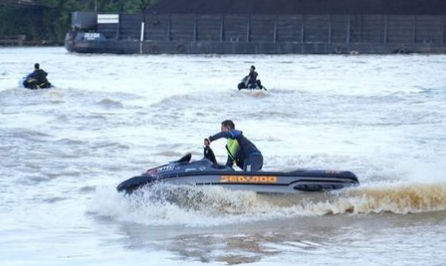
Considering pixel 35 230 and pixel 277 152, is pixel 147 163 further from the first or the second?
pixel 35 230

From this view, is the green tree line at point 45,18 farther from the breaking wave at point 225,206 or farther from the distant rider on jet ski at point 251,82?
the breaking wave at point 225,206

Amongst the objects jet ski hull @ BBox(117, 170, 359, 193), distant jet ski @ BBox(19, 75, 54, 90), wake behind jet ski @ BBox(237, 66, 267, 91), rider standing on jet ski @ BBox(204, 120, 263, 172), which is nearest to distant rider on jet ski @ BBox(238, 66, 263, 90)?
wake behind jet ski @ BBox(237, 66, 267, 91)

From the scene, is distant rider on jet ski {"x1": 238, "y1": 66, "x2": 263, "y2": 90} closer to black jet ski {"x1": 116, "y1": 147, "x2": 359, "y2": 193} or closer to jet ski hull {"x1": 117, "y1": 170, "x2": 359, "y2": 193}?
black jet ski {"x1": 116, "y1": 147, "x2": 359, "y2": 193}

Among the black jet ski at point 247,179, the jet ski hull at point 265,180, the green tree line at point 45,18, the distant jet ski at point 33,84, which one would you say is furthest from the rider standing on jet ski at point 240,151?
the green tree line at point 45,18

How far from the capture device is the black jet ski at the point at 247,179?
16578 millimetres

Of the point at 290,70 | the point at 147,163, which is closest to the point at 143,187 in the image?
the point at 147,163

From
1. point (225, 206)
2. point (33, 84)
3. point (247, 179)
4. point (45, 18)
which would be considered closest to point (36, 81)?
point (33, 84)

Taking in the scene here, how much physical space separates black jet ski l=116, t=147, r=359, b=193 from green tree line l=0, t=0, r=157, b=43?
114 m

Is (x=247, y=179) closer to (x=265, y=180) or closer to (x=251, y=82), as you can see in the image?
(x=265, y=180)

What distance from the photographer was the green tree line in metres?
131

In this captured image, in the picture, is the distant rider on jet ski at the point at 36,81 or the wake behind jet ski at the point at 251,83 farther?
the wake behind jet ski at the point at 251,83

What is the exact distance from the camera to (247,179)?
16.6m

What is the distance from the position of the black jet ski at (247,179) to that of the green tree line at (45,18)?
11408cm

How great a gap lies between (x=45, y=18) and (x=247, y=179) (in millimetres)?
119451
